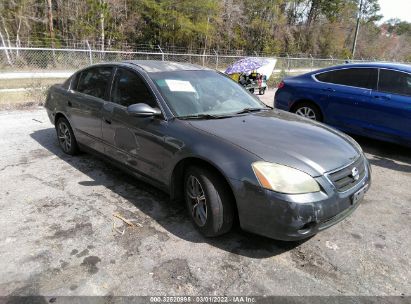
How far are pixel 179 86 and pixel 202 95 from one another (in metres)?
0.27

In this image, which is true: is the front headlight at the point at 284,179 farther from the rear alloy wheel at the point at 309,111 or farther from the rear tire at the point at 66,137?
the rear alloy wheel at the point at 309,111

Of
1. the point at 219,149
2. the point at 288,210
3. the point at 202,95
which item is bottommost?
the point at 288,210

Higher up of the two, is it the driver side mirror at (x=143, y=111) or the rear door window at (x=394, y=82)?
the rear door window at (x=394, y=82)

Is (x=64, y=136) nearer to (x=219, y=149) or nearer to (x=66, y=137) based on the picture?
(x=66, y=137)

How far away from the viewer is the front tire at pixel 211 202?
3.00 meters

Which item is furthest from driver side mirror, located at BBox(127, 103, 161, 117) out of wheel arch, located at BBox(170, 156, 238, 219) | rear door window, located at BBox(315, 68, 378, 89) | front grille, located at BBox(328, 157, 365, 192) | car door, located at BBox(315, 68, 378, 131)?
rear door window, located at BBox(315, 68, 378, 89)

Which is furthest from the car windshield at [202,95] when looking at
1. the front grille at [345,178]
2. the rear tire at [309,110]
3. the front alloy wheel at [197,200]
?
the rear tire at [309,110]

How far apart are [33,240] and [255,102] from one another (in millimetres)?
2801

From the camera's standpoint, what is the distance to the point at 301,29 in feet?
136

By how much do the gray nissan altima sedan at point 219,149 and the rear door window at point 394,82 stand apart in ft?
8.89

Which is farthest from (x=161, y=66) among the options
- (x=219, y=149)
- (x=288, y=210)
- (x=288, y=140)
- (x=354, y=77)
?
(x=354, y=77)

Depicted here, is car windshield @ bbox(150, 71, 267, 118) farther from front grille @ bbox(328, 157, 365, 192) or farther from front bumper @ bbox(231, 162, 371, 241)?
front grille @ bbox(328, 157, 365, 192)

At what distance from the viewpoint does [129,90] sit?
4.06 m

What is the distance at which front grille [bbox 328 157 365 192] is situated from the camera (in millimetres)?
2891
